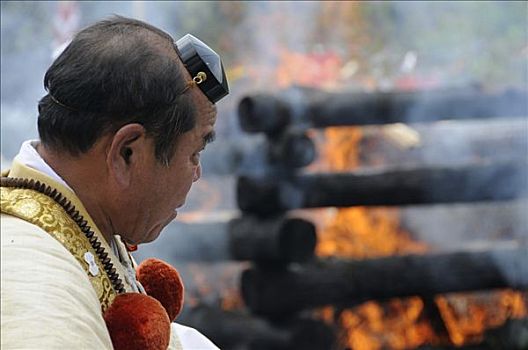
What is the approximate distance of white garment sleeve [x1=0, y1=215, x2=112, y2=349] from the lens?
209cm

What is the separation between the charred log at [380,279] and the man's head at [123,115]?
461 centimetres

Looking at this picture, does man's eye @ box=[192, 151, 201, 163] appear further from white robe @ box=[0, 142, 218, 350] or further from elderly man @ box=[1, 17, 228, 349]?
white robe @ box=[0, 142, 218, 350]

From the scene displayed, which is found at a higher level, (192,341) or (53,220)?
(53,220)

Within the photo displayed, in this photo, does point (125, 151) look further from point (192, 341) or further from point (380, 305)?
point (380, 305)

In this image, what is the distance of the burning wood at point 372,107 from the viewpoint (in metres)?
7.02

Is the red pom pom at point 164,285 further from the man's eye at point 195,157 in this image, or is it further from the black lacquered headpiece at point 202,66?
the black lacquered headpiece at point 202,66

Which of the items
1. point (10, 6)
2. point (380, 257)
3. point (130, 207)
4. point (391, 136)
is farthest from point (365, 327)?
point (130, 207)

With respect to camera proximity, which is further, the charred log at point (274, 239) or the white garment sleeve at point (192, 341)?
the charred log at point (274, 239)


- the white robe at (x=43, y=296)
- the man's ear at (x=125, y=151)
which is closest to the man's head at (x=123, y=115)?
the man's ear at (x=125, y=151)

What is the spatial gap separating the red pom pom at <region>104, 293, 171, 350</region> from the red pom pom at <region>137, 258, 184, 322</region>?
0.34 metres

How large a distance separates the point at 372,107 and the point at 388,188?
526mm

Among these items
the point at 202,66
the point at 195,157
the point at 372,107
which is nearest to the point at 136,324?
the point at 195,157

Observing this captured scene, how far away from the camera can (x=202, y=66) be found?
98.7 inches

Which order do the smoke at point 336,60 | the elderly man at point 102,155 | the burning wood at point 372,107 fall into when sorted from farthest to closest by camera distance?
the smoke at point 336,60 → the burning wood at point 372,107 → the elderly man at point 102,155
